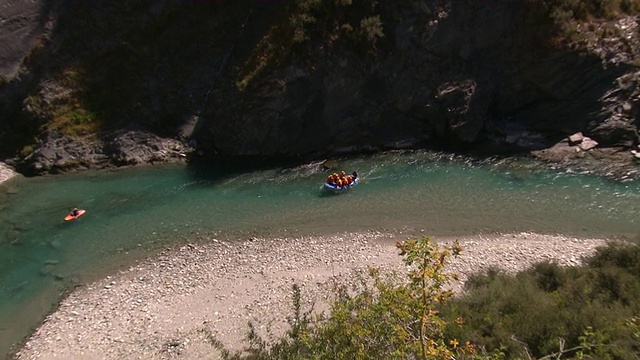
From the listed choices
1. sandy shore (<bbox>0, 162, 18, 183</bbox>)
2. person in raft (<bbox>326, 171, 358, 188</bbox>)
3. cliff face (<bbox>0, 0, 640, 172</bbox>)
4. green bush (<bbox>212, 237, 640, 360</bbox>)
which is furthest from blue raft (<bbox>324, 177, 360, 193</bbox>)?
sandy shore (<bbox>0, 162, 18, 183</bbox>)

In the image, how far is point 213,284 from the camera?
2183 centimetres

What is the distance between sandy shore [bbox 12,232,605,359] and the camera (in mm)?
19281

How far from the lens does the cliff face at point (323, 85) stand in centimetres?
3023

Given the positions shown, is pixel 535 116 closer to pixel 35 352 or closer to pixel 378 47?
pixel 378 47

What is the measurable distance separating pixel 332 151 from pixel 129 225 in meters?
13.4

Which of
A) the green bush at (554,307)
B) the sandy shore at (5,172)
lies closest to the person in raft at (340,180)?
the green bush at (554,307)

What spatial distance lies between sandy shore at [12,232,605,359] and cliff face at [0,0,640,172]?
951 cm

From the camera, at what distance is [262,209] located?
27.0 m

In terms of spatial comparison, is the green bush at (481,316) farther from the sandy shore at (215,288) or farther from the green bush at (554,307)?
the sandy shore at (215,288)

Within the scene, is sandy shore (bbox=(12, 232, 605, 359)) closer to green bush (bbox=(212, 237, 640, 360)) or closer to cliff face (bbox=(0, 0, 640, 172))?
green bush (bbox=(212, 237, 640, 360))

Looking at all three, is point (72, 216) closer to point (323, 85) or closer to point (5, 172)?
point (5, 172)

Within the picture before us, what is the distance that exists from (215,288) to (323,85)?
15424 millimetres

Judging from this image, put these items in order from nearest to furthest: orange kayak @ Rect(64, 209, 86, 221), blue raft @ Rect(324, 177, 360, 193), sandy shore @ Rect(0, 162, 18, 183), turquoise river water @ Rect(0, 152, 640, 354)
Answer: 1. turquoise river water @ Rect(0, 152, 640, 354)
2. orange kayak @ Rect(64, 209, 86, 221)
3. blue raft @ Rect(324, 177, 360, 193)
4. sandy shore @ Rect(0, 162, 18, 183)

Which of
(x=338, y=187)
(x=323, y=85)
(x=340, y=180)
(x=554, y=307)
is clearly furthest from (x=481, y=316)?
(x=323, y=85)
